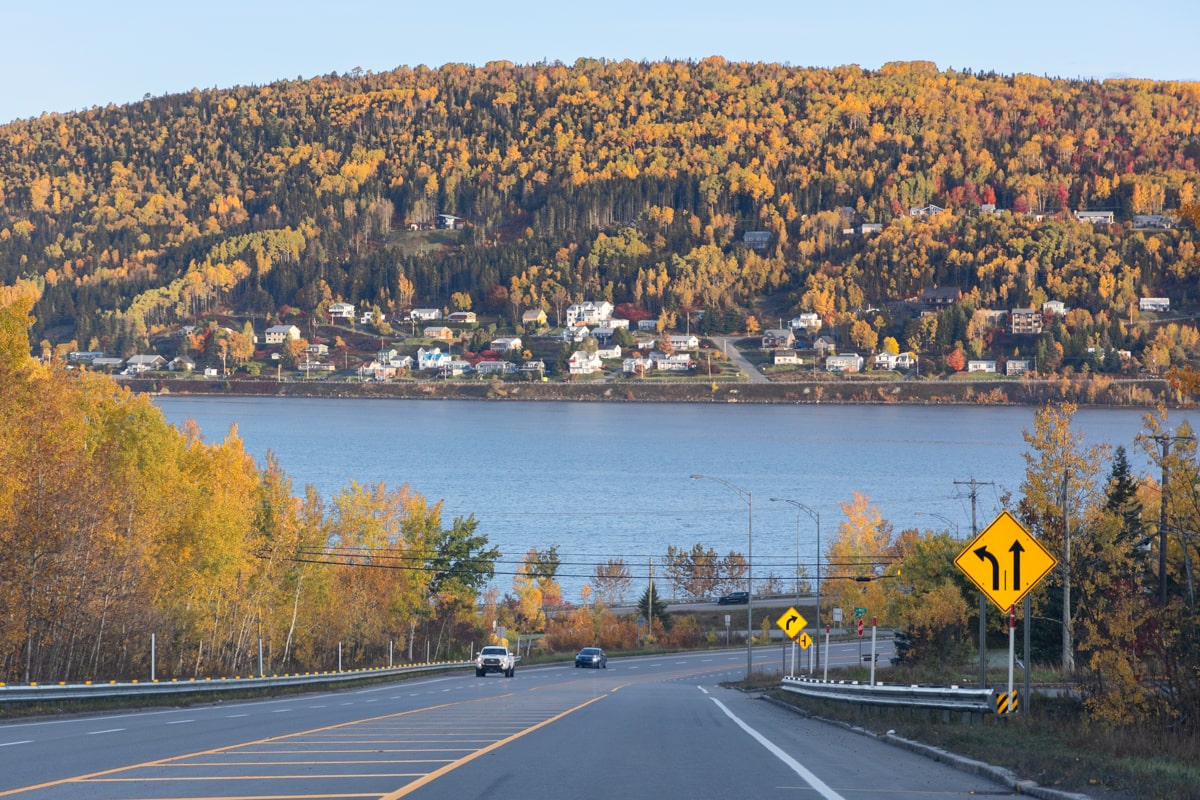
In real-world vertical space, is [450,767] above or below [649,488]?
below

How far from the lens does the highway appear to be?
12.2 m

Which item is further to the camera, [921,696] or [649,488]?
[649,488]

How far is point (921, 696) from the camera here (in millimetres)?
22141

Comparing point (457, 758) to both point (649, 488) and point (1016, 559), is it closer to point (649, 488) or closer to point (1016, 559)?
point (1016, 559)

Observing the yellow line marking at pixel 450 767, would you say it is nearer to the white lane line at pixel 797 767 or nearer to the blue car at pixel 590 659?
the white lane line at pixel 797 767

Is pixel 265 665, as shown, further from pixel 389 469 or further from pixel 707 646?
pixel 389 469

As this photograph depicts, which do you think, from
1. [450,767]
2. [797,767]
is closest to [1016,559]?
[797,767]

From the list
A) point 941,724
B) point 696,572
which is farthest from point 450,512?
point 941,724

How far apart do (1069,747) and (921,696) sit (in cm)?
577

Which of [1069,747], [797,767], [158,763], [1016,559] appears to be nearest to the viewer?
[158,763]

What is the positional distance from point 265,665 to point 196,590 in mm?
11463

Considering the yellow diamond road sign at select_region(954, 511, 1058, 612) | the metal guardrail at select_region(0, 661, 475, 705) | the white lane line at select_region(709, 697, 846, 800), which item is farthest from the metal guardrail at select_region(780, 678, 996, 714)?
the metal guardrail at select_region(0, 661, 475, 705)

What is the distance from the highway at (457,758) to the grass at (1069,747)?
77 cm

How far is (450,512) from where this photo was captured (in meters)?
122
